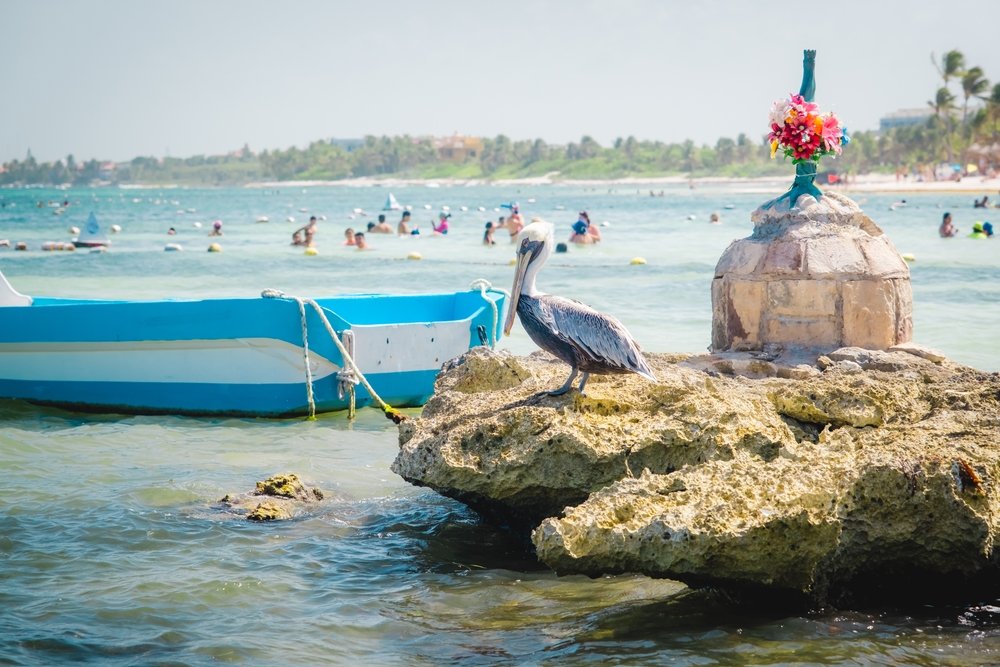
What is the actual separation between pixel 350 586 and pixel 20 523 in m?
2.46

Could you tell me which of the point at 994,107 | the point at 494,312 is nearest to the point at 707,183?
the point at 994,107

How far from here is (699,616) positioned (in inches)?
211

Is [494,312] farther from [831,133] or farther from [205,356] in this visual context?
[831,133]

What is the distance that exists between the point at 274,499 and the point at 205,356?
3.67 metres

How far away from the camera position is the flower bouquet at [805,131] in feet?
29.7

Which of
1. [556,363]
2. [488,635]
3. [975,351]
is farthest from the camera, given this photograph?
[975,351]

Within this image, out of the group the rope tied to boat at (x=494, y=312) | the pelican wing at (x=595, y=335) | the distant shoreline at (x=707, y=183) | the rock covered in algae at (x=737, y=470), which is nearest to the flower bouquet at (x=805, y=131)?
the rock covered in algae at (x=737, y=470)

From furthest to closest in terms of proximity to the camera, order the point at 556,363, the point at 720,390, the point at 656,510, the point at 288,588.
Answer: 1. the point at 556,363
2. the point at 720,390
3. the point at 288,588
4. the point at 656,510

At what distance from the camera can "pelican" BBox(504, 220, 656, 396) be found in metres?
6.06

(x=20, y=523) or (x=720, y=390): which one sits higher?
(x=720, y=390)

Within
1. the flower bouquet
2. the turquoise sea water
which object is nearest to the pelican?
the turquoise sea water

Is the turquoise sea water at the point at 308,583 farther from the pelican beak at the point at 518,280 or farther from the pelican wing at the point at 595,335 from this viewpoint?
the pelican beak at the point at 518,280

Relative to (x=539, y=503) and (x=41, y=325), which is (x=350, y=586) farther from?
(x=41, y=325)

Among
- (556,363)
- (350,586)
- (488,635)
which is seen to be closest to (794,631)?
(488,635)
